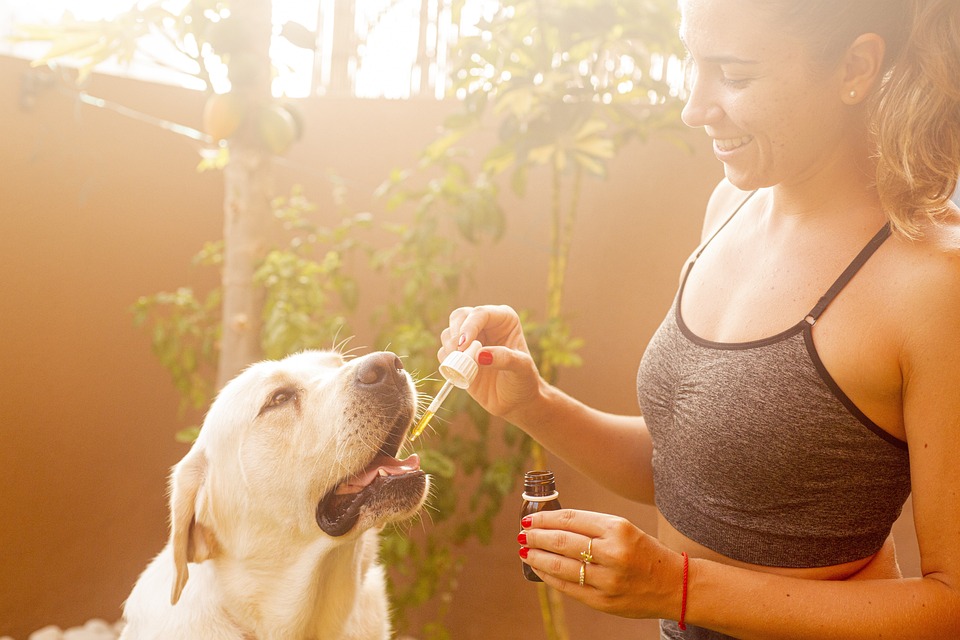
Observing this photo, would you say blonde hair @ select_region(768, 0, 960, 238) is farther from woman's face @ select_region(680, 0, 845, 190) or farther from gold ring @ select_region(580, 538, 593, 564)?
gold ring @ select_region(580, 538, 593, 564)

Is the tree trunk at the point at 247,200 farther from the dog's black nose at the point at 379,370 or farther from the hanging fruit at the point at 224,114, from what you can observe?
the dog's black nose at the point at 379,370

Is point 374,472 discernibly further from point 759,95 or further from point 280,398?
point 759,95

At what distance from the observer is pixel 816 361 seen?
3.34 ft

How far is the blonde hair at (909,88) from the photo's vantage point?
98 centimetres

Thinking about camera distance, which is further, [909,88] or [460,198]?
[460,198]

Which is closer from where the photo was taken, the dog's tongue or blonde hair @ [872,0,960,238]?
blonde hair @ [872,0,960,238]

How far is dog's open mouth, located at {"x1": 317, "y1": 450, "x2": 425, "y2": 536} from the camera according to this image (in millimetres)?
1299

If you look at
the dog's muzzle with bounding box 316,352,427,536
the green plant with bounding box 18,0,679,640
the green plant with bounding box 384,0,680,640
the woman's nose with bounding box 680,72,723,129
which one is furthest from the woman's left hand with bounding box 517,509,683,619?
the green plant with bounding box 384,0,680,640

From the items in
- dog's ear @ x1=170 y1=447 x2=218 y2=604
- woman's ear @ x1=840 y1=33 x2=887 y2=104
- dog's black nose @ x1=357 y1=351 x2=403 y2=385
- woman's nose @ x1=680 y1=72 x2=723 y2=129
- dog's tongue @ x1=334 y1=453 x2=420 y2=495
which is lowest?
dog's ear @ x1=170 y1=447 x2=218 y2=604

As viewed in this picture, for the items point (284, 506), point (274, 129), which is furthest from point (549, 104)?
point (284, 506)

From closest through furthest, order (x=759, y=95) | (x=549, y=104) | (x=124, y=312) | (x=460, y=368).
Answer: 1. (x=759, y=95)
2. (x=460, y=368)
3. (x=549, y=104)
4. (x=124, y=312)

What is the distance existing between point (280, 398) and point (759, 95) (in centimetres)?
92

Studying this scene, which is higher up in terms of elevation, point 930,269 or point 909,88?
point 909,88

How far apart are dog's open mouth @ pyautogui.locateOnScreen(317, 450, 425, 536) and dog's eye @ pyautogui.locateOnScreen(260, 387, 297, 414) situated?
0.61 ft
